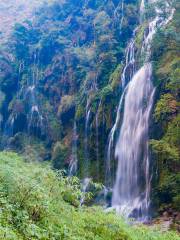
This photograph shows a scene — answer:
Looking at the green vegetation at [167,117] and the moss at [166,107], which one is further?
the moss at [166,107]

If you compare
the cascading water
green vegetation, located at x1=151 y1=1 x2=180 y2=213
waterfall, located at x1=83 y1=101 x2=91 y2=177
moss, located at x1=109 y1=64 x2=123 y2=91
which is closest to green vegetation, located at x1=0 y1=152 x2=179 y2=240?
green vegetation, located at x1=151 y1=1 x2=180 y2=213

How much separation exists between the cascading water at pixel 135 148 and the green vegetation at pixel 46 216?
692 centimetres

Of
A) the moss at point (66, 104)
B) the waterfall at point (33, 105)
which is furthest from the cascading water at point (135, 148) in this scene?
the waterfall at point (33, 105)

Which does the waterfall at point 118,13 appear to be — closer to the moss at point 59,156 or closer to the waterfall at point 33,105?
the waterfall at point 33,105

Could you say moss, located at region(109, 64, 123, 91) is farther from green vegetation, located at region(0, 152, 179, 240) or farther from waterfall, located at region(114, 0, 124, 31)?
green vegetation, located at region(0, 152, 179, 240)

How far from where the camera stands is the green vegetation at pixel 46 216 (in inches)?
197

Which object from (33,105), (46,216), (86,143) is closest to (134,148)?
(86,143)

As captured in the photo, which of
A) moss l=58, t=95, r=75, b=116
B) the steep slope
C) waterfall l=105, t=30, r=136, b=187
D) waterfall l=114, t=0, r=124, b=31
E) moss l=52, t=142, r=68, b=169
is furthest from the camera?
waterfall l=114, t=0, r=124, b=31

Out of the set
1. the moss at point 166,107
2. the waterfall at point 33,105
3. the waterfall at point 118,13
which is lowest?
the waterfall at point 33,105

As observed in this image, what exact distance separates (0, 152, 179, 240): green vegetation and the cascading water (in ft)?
22.7

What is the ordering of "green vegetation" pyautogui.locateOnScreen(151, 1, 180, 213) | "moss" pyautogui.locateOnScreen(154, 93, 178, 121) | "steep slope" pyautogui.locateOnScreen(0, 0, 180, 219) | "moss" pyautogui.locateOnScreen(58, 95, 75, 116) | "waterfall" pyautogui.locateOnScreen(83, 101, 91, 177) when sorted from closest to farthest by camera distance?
1. "green vegetation" pyautogui.locateOnScreen(151, 1, 180, 213)
2. "moss" pyautogui.locateOnScreen(154, 93, 178, 121)
3. "steep slope" pyautogui.locateOnScreen(0, 0, 180, 219)
4. "waterfall" pyautogui.locateOnScreen(83, 101, 91, 177)
5. "moss" pyautogui.locateOnScreen(58, 95, 75, 116)

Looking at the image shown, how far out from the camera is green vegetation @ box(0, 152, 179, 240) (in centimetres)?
500

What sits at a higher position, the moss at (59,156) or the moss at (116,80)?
the moss at (116,80)

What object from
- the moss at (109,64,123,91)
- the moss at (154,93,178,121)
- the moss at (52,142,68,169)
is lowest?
the moss at (52,142,68,169)
